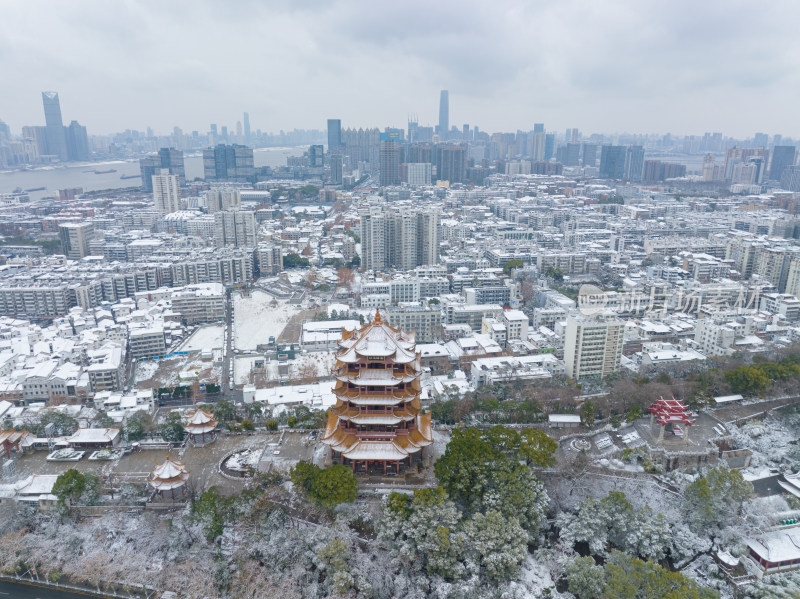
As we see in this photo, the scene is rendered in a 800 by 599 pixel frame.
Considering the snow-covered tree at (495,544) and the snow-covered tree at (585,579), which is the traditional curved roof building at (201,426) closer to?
the snow-covered tree at (495,544)

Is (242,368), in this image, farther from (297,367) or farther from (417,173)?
(417,173)

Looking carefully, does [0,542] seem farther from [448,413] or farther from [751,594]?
[751,594]

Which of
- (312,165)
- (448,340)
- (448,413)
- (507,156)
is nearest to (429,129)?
(507,156)

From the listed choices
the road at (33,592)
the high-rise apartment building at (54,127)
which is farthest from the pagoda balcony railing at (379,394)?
the high-rise apartment building at (54,127)

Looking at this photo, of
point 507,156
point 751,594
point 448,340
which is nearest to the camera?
point 751,594

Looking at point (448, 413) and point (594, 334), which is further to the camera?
point (594, 334)

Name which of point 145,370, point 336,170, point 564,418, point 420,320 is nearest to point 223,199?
point 336,170

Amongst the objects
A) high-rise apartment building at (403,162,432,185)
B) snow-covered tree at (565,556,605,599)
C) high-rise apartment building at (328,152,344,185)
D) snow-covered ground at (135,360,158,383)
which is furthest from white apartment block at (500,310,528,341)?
high-rise apartment building at (328,152,344,185)
